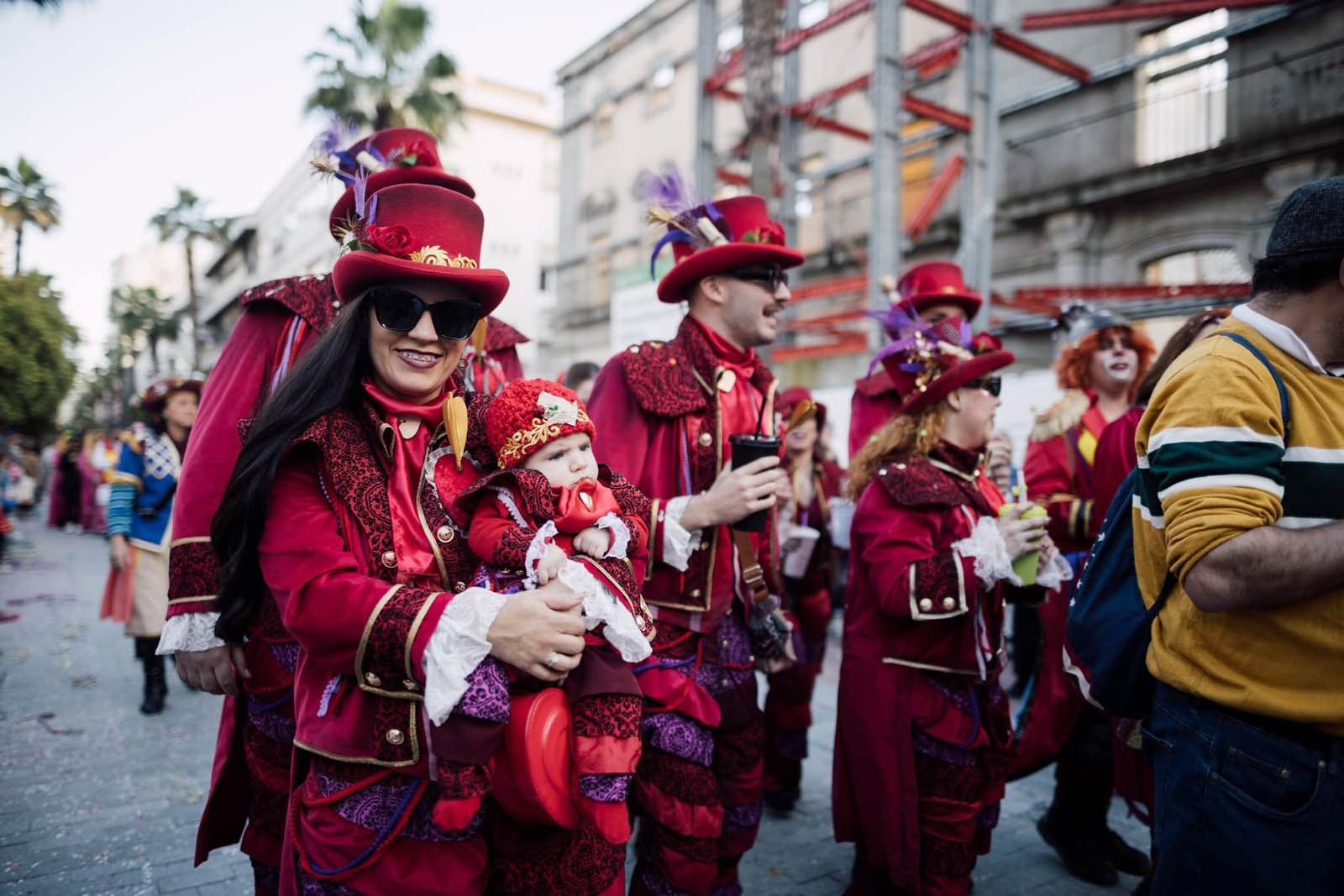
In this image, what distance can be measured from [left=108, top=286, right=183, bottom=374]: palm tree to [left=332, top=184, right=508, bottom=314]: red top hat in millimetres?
60242

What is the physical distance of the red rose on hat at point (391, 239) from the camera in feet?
6.61

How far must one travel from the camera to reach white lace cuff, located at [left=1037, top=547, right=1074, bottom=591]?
3141 mm

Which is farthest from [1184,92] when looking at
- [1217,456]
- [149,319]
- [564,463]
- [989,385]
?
[149,319]

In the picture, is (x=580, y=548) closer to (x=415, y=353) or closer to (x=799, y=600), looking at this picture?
(x=415, y=353)

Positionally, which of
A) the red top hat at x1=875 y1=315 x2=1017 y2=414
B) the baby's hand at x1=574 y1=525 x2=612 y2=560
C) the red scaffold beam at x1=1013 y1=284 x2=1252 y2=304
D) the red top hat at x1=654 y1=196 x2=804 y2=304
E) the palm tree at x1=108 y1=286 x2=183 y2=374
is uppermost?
the palm tree at x1=108 y1=286 x2=183 y2=374

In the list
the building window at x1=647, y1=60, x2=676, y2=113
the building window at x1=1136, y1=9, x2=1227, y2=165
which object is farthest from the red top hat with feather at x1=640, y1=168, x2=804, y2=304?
the building window at x1=647, y1=60, x2=676, y2=113

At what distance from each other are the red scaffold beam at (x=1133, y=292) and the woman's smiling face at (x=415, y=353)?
9488 millimetres

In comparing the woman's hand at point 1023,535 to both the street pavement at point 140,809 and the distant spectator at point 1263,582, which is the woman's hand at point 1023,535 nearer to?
the distant spectator at point 1263,582

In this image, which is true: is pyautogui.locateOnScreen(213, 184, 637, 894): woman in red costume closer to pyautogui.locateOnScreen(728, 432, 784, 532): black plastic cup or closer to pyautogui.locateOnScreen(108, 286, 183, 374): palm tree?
pyautogui.locateOnScreen(728, 432, 784, 532): black plastic cup

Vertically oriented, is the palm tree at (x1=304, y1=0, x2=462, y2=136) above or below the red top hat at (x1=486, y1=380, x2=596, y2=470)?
above

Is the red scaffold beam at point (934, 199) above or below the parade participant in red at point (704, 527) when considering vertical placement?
above

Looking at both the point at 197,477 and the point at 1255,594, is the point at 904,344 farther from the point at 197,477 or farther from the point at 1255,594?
the point at 197,477

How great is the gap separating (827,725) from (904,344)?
339cm

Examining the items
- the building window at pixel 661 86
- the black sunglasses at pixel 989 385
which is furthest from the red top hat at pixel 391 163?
the building window at pixel 661 86
